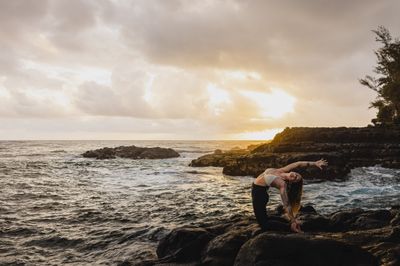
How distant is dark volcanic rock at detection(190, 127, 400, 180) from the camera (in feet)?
112

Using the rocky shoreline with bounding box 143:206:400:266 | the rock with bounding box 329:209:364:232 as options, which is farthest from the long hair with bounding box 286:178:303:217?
the rock with bounding box 329:209:364:232

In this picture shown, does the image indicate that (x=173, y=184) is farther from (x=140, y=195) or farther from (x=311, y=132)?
(x=311, y=132)

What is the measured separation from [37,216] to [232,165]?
2251cm

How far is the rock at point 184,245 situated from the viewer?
426 inches

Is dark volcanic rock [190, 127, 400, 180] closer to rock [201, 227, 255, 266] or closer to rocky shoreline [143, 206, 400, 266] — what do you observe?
rocky shoreline [143, 206, 400, 266]

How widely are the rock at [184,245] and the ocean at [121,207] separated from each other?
1.23 metres

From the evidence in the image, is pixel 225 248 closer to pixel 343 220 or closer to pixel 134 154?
pixel 343 220

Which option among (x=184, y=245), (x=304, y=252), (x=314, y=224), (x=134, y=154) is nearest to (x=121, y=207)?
(x=184, y=245)

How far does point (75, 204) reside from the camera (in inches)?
904

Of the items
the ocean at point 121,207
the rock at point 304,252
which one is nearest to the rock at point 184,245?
the ocean at point 121,207

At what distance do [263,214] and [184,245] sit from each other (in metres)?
2.52

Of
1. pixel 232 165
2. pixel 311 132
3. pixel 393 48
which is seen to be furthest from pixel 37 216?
pixel 393 48

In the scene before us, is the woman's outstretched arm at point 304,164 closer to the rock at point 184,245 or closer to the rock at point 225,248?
the rock at point 225,248

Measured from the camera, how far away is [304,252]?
8.41 metres
